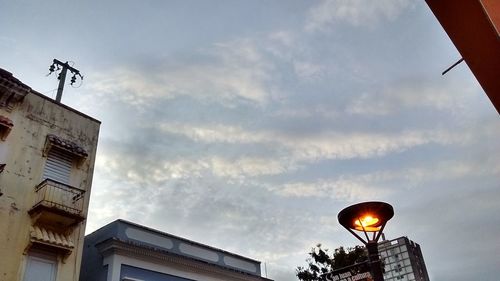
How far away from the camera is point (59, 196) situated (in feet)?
48.7

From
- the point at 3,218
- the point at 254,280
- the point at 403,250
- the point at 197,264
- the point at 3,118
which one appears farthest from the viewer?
the point at 403,250

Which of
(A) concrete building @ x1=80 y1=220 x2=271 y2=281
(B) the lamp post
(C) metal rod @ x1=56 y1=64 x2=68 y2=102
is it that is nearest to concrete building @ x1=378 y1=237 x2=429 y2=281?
(A) concrete building @ x1=80 y1=220 x2=271 y2=281

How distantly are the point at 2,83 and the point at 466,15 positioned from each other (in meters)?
15.3

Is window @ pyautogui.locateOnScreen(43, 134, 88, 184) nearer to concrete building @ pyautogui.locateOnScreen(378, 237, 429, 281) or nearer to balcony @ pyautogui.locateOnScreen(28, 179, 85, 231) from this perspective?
balcony @ pyautogui.locateOnScreen(28, 179, 85, 231)

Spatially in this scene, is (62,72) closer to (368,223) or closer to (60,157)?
(60,157)

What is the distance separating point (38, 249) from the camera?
14102 mm

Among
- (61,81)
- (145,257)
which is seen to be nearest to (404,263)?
(145,257)

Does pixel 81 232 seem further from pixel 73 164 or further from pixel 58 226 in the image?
pixel 73 164

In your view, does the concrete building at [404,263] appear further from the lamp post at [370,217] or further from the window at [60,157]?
the lamp post at [370,217]

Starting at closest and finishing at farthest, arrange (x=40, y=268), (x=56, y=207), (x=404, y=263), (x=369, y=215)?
(x=369, y=215), (x=40, y=268), (x=56, y=207), (x=404, y=263)

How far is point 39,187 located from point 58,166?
4.65ft

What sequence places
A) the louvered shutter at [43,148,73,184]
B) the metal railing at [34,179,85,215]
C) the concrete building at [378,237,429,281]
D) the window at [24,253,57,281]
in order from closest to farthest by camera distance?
the window at [24,253,57,281] → the metal railing at [34,179,85,215] → the louvered shutter at [43,148,73,184] → the concrete building at [378,237,429,281]

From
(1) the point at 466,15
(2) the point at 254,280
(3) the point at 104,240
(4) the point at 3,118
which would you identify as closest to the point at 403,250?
(2) the point at 254,280

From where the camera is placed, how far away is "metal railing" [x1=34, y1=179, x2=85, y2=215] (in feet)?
47.3
